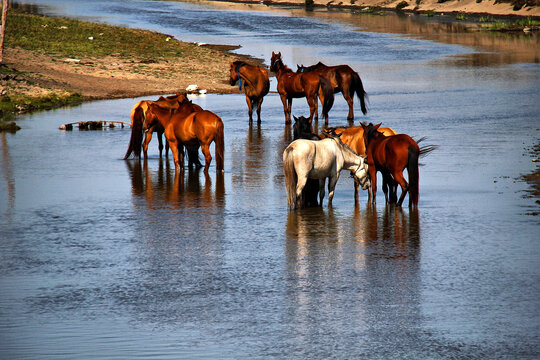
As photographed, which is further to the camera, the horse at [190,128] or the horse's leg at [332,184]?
the horse at [190,128]

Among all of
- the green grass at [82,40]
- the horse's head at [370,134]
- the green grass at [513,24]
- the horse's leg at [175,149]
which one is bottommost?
the horse's leg at [175,149]

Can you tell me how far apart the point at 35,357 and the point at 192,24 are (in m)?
63.0

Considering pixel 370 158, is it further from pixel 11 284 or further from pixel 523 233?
pixel 11 284

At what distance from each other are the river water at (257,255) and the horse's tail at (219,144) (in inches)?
11.9

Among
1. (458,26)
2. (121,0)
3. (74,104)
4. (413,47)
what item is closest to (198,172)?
(74,104)

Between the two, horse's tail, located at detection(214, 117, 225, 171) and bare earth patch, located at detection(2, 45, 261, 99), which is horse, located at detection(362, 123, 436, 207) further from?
bare earth patch, located at detection(2, 45, 261, 99)

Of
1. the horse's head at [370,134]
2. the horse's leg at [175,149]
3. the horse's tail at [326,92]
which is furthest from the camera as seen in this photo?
the horse's tail at [326,92]

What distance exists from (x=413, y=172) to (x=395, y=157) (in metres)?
0.36

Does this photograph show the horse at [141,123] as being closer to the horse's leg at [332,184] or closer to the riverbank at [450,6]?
the horse's leg at [332,184]

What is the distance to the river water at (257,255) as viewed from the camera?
830cm

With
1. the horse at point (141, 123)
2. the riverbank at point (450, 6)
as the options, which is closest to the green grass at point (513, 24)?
the riverbank at point (450, 6)

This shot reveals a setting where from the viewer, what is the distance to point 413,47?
162 ft

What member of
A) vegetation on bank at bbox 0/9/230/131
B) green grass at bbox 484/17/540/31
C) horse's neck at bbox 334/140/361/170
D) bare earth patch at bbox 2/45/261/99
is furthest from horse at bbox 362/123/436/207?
green grass at bbox 484/17/540/31

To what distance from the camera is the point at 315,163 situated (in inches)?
527
